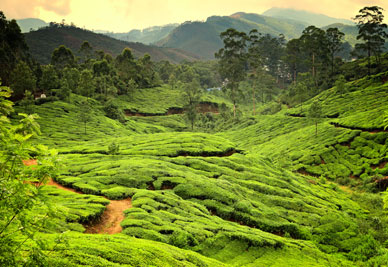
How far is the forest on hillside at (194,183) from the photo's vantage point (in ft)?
35.1

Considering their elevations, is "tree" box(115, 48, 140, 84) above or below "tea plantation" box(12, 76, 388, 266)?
above

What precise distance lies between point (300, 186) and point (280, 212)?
11372mm

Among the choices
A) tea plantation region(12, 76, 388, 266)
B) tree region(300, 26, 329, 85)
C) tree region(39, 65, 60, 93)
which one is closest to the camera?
tea plantation region(12, 76, 388, 266)

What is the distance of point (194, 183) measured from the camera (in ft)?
102

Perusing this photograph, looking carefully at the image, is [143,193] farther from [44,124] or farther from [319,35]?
[319,35]

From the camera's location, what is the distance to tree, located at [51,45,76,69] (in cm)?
11619

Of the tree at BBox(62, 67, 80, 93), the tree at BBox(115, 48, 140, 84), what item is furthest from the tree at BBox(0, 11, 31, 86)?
the tree at BBox(115, 48, 140, 84)

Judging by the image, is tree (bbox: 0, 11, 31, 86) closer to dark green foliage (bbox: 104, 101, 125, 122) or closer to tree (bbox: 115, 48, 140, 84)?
dark green foliage (bbox: 104, 101, 125, 122)

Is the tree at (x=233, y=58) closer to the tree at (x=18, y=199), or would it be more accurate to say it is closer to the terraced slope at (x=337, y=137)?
the terraced slope at (x=337, y=137)

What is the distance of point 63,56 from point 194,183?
114 metres

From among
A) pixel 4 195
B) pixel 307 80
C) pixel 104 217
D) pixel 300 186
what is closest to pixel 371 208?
pixel 300 186

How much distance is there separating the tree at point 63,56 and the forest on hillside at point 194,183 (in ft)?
63.5

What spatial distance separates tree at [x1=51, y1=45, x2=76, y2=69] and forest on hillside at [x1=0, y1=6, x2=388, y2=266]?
19358mm

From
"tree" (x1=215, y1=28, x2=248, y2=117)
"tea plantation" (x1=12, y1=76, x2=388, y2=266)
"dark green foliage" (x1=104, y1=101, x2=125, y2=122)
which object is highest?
"tree" (x1=215, y1=28, x2=248, y2=117)
